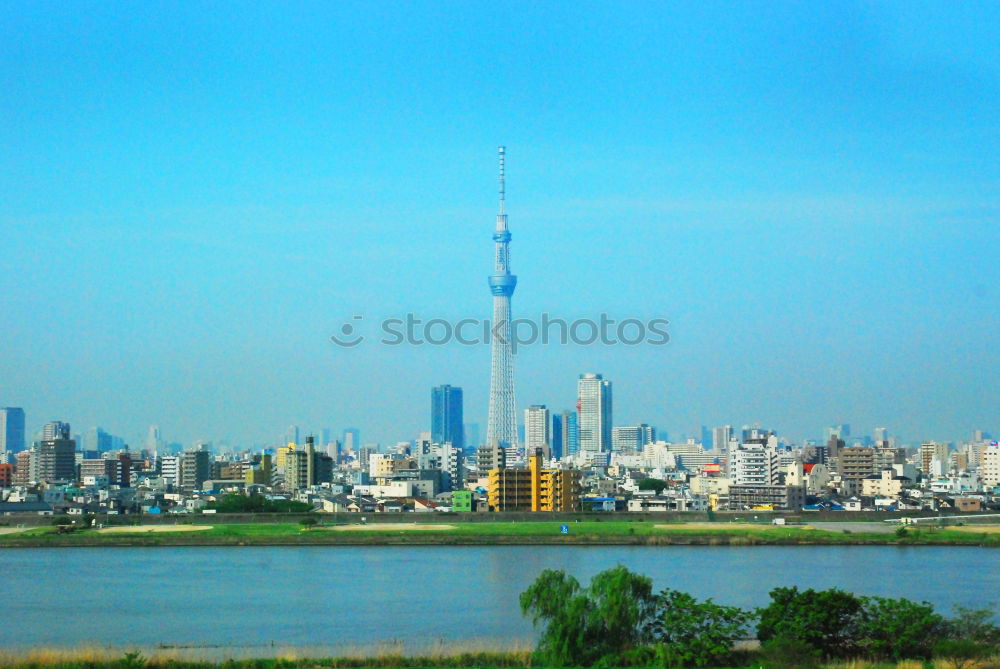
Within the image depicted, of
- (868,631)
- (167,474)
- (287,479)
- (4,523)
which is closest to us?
(868,631)

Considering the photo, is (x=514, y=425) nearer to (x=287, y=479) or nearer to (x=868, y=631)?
(x=287, y=479)

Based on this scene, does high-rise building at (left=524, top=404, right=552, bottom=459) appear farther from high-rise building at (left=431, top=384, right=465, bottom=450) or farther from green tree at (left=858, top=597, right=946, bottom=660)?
green tree at (left=858, top=597, right=946, bottom=660)

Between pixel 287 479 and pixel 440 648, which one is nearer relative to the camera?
pixel 440 648

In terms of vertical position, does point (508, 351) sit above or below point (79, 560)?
above

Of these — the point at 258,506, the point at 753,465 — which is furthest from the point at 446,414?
the point at 258,506

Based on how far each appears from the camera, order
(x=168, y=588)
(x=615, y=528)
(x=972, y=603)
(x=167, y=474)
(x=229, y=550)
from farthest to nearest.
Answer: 1. (x=167, y=474)
2. (x=615, y=528)
3. (x=229, y=550)
4. (x=168, y=588)
5. (x=972, y=603)

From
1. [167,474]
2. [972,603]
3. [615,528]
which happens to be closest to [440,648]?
[972,603]

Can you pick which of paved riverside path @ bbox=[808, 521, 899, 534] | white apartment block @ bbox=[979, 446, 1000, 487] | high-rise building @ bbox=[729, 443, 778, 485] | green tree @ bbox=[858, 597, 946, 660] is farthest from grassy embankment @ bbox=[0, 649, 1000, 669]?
white apartment block @ bbox=[979, 446, 1000, 487]
